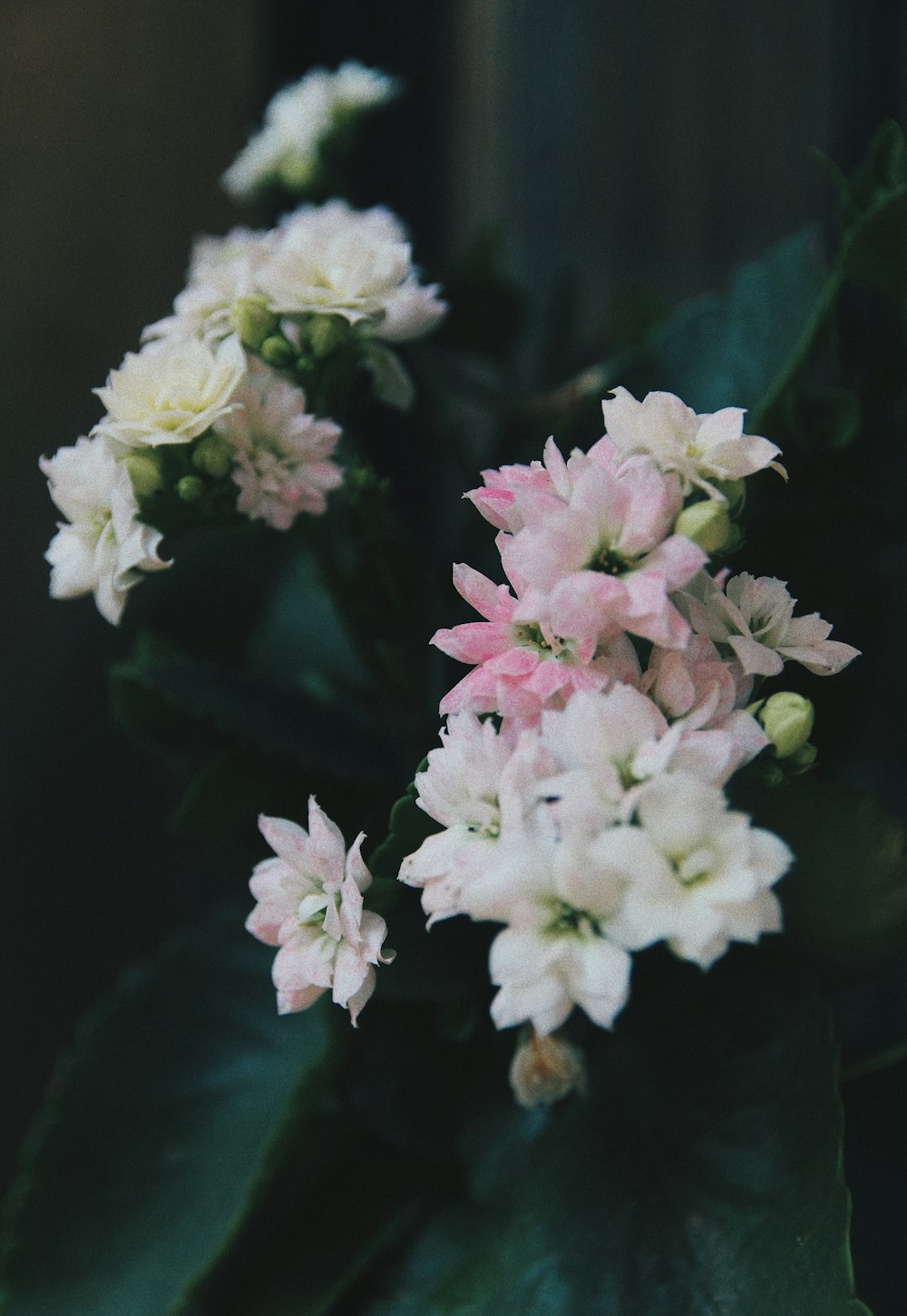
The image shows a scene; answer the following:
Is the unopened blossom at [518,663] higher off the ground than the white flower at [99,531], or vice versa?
the white flower at [99,531]

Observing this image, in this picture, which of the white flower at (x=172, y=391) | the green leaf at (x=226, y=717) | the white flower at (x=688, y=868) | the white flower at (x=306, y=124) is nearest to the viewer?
the white flower at (x=688, y=868)

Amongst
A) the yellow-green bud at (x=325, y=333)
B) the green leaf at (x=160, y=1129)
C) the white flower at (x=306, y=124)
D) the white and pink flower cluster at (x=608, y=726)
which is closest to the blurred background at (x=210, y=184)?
the white flower at (x=306, y=124)

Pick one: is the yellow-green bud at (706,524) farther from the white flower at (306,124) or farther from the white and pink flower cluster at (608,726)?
the white flower at (306,124)

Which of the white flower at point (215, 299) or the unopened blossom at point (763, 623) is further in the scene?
the white flower at point (215, 299)

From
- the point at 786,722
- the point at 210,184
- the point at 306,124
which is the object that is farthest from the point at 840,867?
the point at 210,184

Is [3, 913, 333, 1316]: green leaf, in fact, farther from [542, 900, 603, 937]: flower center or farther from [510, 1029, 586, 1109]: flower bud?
[542, 900, 603, 937]: flower center

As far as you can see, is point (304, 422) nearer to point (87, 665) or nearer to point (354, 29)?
point (87, 665)
